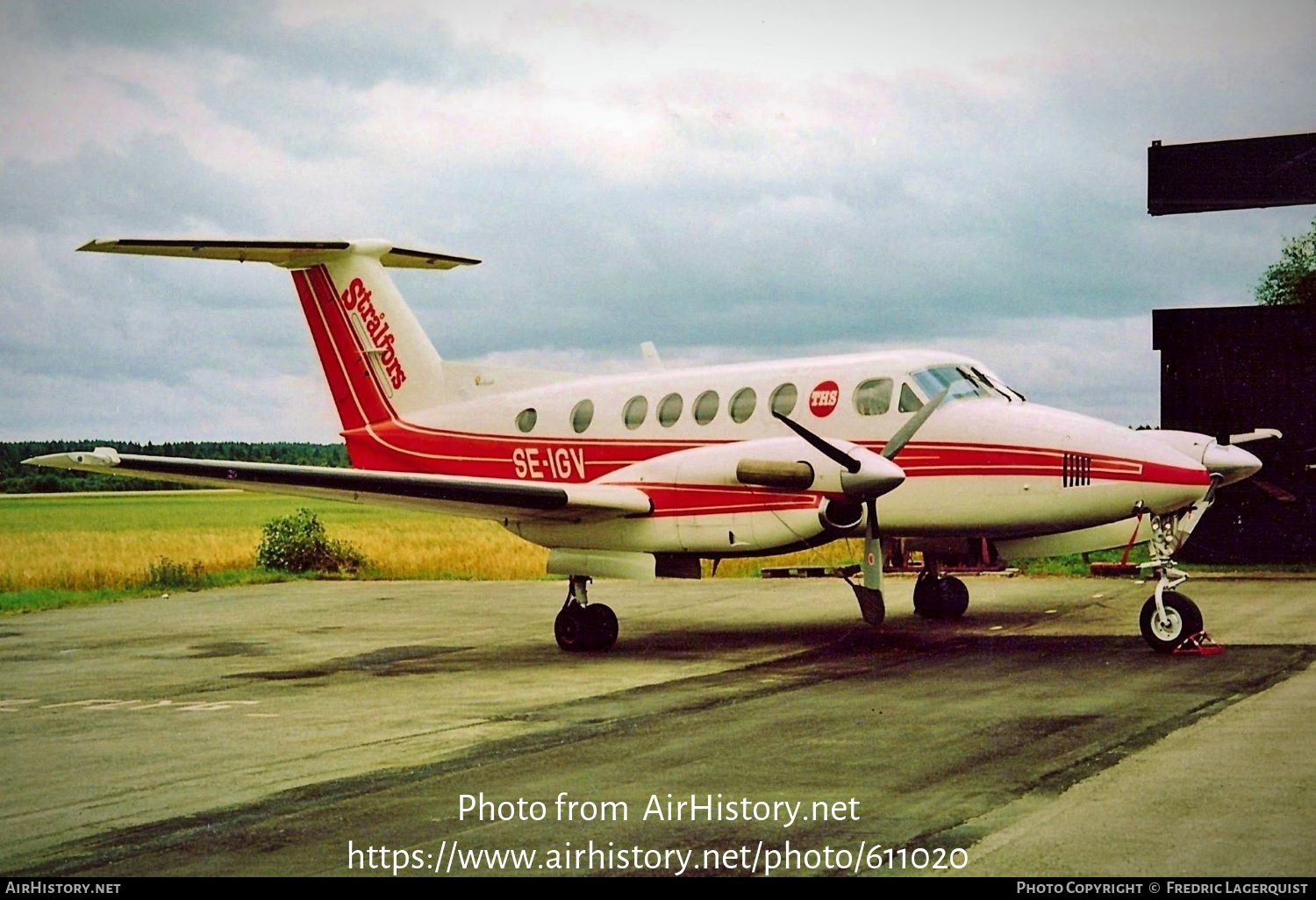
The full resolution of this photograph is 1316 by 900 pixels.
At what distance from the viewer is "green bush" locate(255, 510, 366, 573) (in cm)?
3438

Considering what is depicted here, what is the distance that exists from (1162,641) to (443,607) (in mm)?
13016

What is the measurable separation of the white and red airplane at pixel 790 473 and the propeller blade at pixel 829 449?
2 cm

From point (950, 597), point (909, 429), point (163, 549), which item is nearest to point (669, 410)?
point (909, 429)

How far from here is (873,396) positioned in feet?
54.7

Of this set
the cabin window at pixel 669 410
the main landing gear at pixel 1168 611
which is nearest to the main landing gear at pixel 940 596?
the cabin window at pixel 669 410

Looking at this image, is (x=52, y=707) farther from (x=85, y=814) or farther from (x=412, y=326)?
(x=412, y=326)

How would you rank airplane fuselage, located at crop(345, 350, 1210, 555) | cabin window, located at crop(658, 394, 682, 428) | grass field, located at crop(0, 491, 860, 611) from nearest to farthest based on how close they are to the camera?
1. airplane fuselage, located at crop(345, 350, 1210, 555)
2. cabin window, located at crop(658, 394, 682, 428)
3. grass field, located at crop(0, 491, 860, 611)

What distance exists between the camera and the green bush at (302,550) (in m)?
34.4

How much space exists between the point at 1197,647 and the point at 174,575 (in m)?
22.7

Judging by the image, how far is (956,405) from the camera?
1636cm

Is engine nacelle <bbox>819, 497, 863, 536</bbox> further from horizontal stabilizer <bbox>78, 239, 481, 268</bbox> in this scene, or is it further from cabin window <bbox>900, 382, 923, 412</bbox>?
horizontal stabilizer <bbox>78, 239, 481, 268</bbox>

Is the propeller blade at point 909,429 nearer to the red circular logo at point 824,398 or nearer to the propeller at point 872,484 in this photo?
the propeller at point 872,484

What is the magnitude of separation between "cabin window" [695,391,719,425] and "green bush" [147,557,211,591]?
1630cm

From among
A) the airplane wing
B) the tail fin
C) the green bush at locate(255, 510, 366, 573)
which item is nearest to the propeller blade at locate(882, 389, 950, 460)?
the airplane wing
